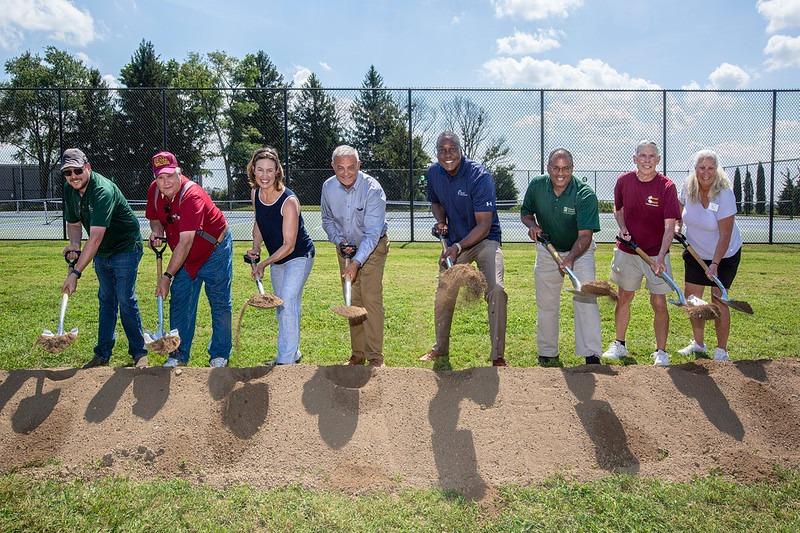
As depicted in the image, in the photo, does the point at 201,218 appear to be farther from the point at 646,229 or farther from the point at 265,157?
the point at 646,229

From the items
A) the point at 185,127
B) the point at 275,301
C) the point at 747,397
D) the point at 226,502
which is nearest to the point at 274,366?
the point at 275,301

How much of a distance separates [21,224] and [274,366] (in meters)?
18.7

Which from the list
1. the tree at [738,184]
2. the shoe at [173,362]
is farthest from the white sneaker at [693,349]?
the tree at [738,184]

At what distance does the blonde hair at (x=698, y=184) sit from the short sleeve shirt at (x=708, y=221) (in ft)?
0.13

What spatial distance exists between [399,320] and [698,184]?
3.50m

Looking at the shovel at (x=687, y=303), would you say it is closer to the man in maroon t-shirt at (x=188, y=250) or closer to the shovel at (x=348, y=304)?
the shovel at (x=348, y=304)

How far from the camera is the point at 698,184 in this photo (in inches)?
218

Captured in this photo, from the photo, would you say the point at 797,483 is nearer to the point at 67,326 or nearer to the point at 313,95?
the point at 67,326

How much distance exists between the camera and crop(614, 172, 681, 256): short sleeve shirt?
215 inches

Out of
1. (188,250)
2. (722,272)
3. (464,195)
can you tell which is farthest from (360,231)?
(722,272)

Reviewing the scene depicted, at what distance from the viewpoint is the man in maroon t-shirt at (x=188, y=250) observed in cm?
500

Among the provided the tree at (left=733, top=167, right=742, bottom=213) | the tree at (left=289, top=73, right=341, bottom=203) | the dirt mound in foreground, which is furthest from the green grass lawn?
the tree at (left=733, top=167, right=742, bottom=213)

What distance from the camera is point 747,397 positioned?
4.40 metres

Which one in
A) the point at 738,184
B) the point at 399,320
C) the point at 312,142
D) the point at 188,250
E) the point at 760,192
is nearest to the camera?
the point at 188,250
